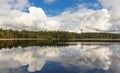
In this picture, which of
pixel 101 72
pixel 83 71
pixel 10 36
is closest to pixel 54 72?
pixel 83 71

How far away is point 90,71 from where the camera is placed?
31781mm

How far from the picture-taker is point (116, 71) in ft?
103

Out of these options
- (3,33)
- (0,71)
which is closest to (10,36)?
(3,33)

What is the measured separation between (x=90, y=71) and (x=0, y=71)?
11767 millimetres

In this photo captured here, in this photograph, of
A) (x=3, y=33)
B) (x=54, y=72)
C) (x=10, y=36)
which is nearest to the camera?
(x=54, y=72)

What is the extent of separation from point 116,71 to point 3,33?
16076 centimetres

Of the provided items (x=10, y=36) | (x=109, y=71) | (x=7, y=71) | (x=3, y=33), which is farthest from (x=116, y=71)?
(x=10, y=36)

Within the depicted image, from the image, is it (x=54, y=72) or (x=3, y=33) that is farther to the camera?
(x=3, y=33)

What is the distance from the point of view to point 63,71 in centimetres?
3134

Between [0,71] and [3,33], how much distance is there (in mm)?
157301

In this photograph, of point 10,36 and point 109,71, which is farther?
point 10,36

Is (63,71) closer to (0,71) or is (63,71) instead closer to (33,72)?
(33,72)

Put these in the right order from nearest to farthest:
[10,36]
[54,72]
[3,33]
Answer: [54,72] → [3,33] → [10,36]

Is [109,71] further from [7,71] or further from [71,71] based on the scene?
[7,71]
